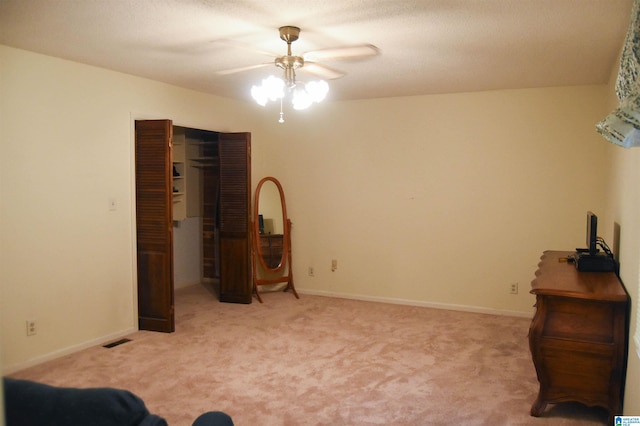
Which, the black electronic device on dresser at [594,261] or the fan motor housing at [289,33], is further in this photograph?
the black electronic device on dresser at [594,261]

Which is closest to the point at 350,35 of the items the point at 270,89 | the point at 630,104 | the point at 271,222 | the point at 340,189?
the point at 270,89

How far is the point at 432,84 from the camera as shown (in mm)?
4438

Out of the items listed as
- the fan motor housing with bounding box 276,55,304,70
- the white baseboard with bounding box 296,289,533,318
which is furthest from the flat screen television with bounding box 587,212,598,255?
the fan motor housing with bounding box 276,55,304,70

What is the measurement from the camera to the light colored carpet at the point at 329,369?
2.76 m

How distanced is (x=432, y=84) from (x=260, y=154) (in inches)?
93.2

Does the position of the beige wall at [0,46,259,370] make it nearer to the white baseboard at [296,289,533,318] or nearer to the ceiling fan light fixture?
the ceiling fan light fixture

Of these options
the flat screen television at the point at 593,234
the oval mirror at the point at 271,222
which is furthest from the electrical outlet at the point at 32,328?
the flat screen television at the point at 593,234

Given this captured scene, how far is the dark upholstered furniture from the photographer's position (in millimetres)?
1037

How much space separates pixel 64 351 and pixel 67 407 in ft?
10.1

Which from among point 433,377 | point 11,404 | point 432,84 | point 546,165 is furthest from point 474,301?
point 11,404

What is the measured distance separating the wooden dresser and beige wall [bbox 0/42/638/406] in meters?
0.35

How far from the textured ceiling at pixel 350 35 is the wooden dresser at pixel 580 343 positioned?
153cm

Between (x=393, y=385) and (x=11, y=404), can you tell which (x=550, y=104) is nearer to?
(x=393, y=385)

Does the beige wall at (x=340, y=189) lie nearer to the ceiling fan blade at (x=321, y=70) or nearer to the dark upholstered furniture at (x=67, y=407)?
the ceiling fan blade at (x=321, y=70)
